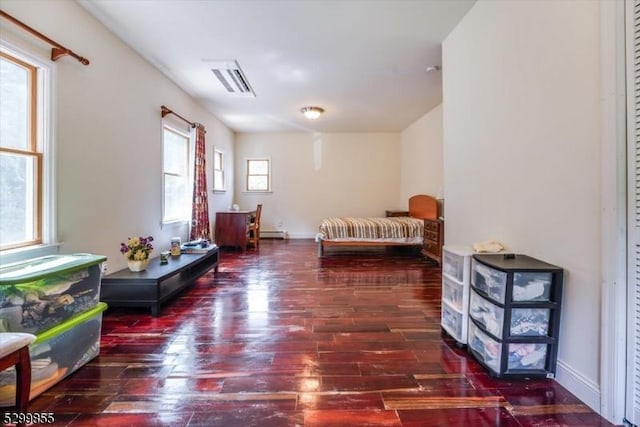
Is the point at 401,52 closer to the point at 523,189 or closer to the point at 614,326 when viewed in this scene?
the point at 523,189

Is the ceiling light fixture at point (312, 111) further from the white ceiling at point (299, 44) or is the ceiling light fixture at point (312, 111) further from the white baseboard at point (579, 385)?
the white baseboard at point (579, 385)

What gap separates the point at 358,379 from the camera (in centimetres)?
170

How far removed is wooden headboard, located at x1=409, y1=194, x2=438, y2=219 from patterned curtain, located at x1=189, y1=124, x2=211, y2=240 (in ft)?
13.5

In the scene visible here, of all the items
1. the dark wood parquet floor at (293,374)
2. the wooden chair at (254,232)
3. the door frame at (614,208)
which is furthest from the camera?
the wooden chair at (254,232)

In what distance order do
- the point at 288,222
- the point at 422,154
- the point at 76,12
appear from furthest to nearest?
the point at 288,222 < the point at 422,154 < the point at 76,12

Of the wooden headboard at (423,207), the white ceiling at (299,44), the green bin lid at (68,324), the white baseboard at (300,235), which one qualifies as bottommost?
the green bin lid at (68,324)

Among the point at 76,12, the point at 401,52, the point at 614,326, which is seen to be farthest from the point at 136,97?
the point at 614,326

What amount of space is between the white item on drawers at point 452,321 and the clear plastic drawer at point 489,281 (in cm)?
30

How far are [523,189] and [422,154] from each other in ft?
14.9

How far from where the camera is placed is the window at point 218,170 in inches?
246

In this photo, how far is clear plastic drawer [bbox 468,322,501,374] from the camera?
170 centimetres

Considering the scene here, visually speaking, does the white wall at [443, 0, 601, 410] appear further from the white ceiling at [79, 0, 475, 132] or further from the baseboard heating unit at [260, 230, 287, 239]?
the baseboard heating unit at [260, 230, 287, 239]

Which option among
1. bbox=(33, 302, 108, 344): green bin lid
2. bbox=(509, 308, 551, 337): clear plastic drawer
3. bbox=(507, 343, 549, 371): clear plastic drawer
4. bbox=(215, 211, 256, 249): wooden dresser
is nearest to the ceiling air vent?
bbox=(215, 211, 256, 249): wooden dresser

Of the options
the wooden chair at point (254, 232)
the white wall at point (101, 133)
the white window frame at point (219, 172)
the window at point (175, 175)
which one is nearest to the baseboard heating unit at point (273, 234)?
the wooden chair at point (254, 232)
